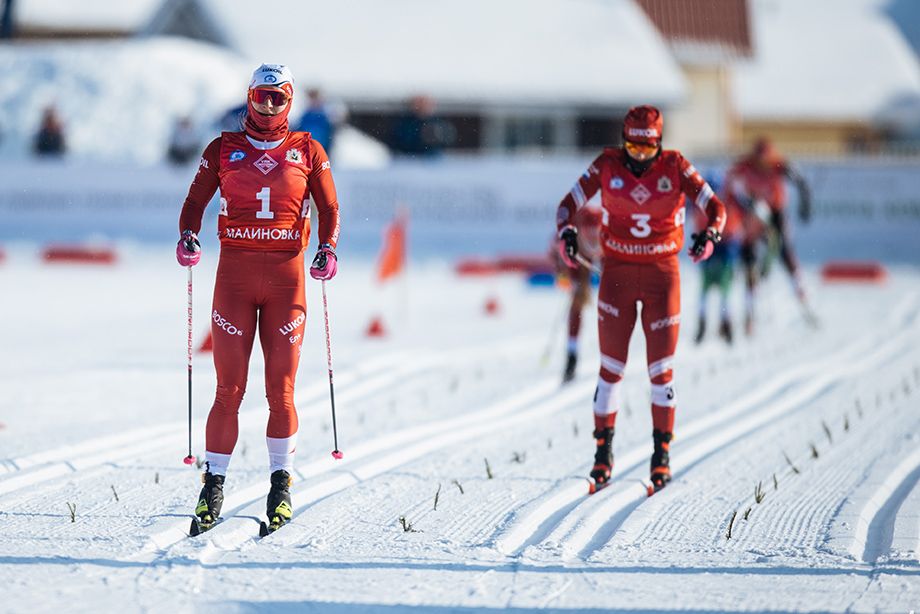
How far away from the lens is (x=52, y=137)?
26594 mm

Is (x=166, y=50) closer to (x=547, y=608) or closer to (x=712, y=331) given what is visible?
(x=712, y=331)

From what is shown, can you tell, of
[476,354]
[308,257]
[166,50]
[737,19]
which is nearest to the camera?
[476,354]

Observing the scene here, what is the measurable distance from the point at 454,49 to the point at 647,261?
30.8 metres

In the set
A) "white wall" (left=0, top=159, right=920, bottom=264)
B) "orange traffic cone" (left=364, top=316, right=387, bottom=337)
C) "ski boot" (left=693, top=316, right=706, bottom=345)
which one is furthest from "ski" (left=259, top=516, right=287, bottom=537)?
"white wall" (left=0, top=159, right=920, bottom=264)

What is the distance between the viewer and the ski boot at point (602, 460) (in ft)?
23.3

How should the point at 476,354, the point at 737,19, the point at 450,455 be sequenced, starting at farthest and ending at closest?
the point at 737,19 < the point at 476,354 < the point at 450,455

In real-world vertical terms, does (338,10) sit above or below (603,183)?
above

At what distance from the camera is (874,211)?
75.1ft

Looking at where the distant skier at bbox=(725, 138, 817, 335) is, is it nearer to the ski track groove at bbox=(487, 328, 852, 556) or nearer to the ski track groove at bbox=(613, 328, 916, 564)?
the ski track groove at bbox=(487, 328, 852, 556)

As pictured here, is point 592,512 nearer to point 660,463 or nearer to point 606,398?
point 660,463

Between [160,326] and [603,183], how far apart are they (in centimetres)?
825

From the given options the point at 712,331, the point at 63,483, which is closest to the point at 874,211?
the point at 712,331

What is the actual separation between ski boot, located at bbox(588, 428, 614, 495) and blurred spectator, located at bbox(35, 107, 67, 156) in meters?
21.5

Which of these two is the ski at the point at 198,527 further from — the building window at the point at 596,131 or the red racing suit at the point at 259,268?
the building window at the point at 596,131
